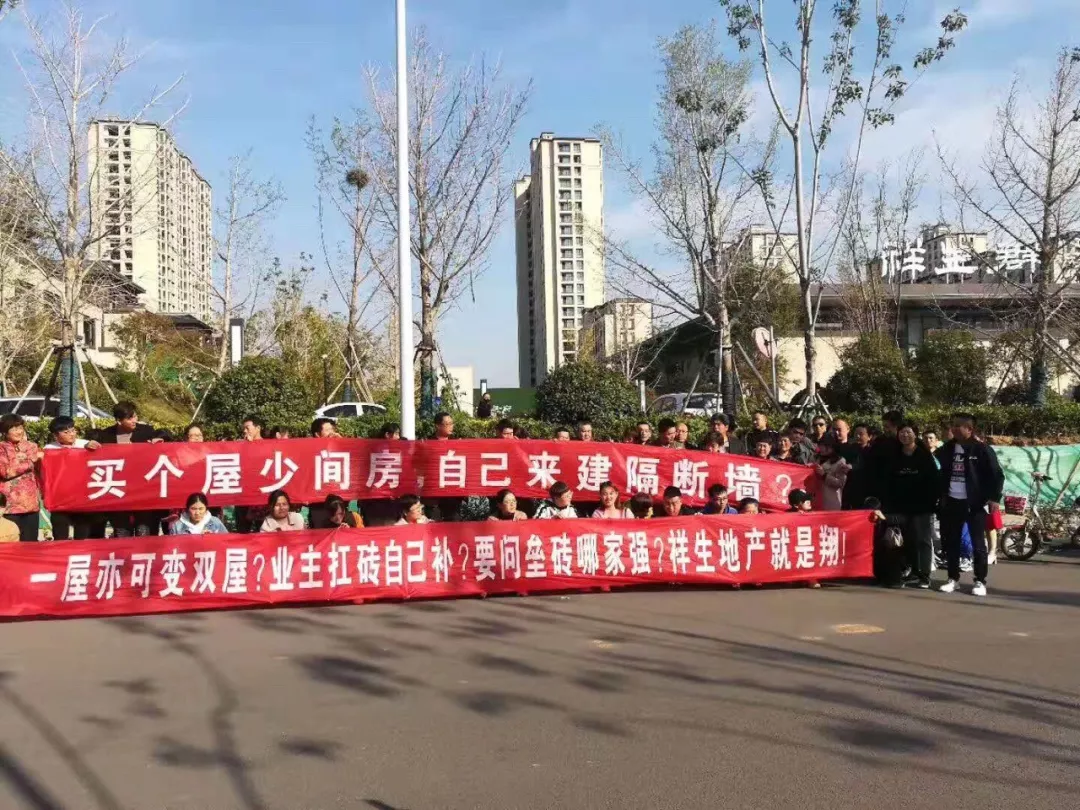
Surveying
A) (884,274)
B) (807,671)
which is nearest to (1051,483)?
(807,671)

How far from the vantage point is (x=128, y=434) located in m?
9.62

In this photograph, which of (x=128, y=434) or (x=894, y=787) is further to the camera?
(x=128, y=434)

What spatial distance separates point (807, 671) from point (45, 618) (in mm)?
5953

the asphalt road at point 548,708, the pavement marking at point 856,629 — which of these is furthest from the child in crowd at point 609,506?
the pavement marking at point 856,629

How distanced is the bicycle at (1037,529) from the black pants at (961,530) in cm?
253

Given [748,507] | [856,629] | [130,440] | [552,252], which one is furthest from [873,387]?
[552,252]

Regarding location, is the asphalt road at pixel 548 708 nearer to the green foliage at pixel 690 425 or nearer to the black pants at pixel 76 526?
the black pants at pixel 76 526

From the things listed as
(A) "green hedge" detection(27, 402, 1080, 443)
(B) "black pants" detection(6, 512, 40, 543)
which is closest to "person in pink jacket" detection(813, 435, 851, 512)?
(A) "green hedge" detection(27, 402, 1080, 443)

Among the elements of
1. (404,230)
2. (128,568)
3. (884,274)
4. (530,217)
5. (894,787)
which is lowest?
(894,787)

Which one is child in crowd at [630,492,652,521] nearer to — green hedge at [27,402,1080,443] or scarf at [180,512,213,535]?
scarf at [180,512,213,535]

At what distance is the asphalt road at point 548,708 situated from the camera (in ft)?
13.8

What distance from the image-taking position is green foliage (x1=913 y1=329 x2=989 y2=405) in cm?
3119

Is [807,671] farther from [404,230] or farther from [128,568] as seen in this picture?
[404,230]

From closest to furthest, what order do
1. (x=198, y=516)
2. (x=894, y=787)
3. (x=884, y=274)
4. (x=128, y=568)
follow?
(x=894, y=787), (x=128, y=568), (x=198, y=516), (x=884, y=274)
